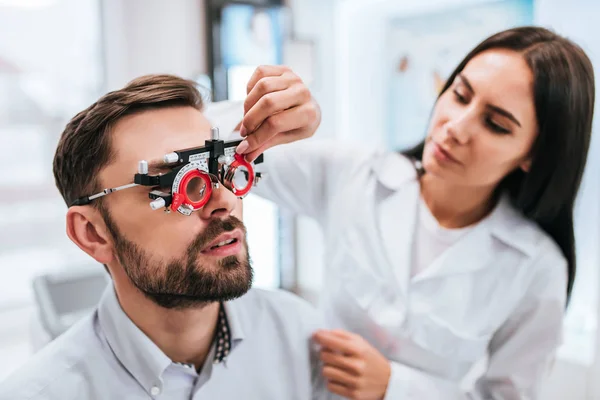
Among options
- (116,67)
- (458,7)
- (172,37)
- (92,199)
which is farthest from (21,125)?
(458,7)

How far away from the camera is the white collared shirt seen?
3.21 feet

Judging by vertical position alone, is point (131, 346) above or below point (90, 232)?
below

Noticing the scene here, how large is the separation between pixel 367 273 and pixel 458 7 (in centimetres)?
177

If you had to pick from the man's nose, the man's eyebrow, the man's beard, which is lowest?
the man's beard

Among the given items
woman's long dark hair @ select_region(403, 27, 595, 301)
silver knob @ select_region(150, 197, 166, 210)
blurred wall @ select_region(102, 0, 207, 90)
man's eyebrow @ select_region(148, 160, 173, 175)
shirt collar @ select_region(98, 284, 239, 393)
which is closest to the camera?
silver knob @ select_region(150, 197, 166, 210)

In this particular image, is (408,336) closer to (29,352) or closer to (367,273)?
(367,273)

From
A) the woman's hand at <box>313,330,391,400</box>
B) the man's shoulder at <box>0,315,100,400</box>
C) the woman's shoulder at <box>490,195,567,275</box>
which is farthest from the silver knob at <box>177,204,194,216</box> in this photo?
the woman's shoulder at <box>490,195,567,275</box>

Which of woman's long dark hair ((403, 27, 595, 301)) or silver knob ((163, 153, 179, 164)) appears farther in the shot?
woman's long dark hair ((403, 27, 595, 301))

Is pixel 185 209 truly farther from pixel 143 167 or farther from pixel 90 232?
pixel 90 232

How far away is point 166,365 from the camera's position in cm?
101

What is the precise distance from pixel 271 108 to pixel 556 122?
722 mm

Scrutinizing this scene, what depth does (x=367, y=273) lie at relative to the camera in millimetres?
1347

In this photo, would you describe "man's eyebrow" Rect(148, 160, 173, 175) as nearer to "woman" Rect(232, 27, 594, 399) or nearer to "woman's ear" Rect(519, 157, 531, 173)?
"woman" Rect(232, 27, 594, 399)

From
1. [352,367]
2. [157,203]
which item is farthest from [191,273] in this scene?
[352,367]
